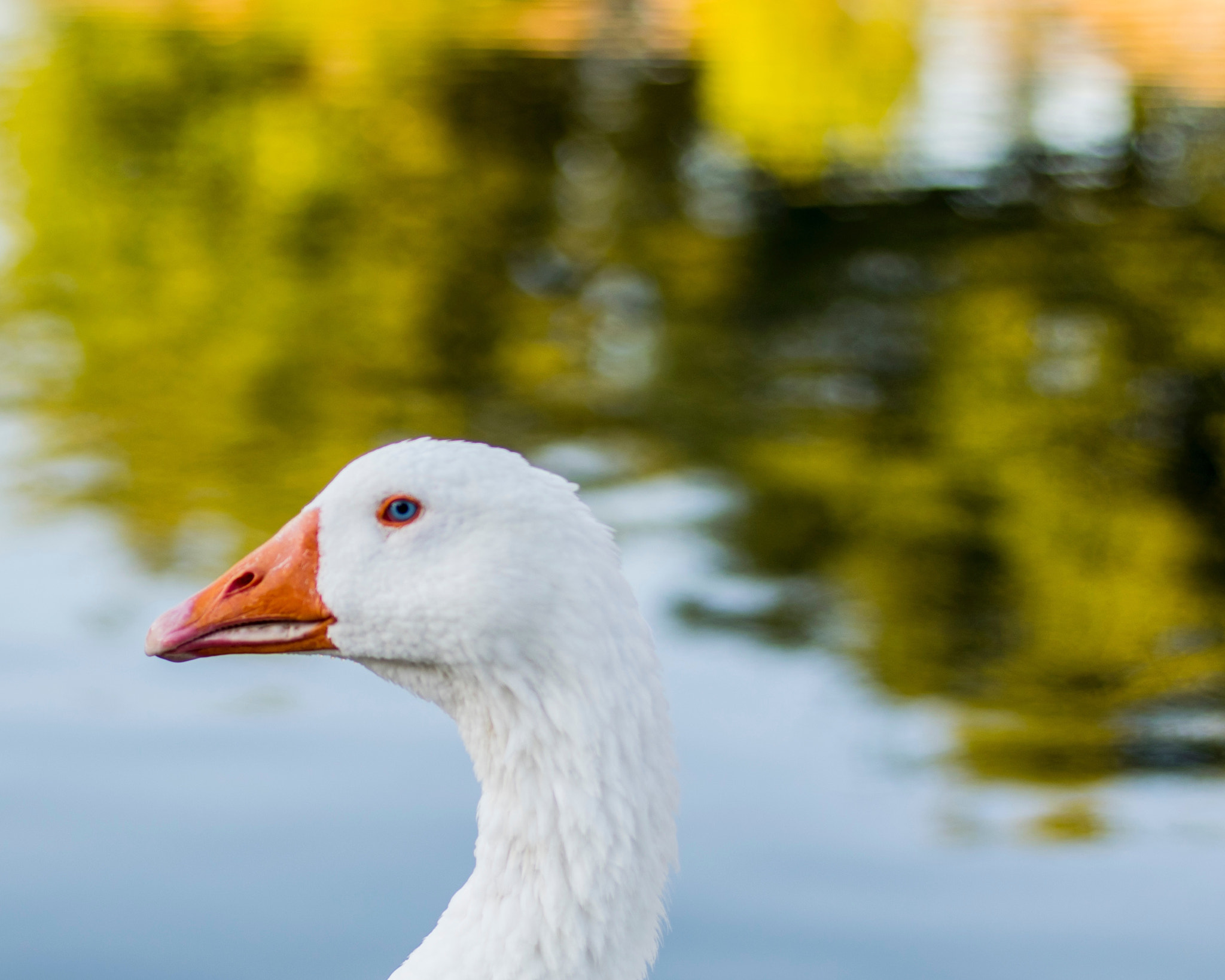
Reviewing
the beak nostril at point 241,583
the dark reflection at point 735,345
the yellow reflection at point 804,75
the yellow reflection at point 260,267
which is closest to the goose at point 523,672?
the beak nostril at point 241,583

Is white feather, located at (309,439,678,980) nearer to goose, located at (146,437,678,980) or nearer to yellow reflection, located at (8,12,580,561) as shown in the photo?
goose, located at (146,437,678,980)

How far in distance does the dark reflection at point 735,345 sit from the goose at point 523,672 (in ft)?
13.6

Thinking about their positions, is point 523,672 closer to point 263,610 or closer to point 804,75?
point 263,610

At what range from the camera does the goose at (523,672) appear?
2.82m

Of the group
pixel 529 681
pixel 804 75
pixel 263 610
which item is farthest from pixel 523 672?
pixel 804 75

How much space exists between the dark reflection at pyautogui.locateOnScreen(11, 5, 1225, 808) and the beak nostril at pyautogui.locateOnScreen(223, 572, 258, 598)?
4472mm

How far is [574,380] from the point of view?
1104 cm

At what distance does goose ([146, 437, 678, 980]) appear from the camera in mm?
2820

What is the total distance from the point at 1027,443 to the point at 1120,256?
4.40m

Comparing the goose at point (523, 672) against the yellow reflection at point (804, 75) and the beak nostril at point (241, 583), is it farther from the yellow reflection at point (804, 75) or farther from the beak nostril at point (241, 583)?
the yellow reflection at point (804, 75)

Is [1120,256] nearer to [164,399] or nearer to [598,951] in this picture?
[164,399]

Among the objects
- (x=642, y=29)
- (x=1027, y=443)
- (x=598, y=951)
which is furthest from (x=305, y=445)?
(x=642, y=29)

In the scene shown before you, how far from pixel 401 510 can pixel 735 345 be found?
951 centimetres

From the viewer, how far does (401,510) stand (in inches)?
114
